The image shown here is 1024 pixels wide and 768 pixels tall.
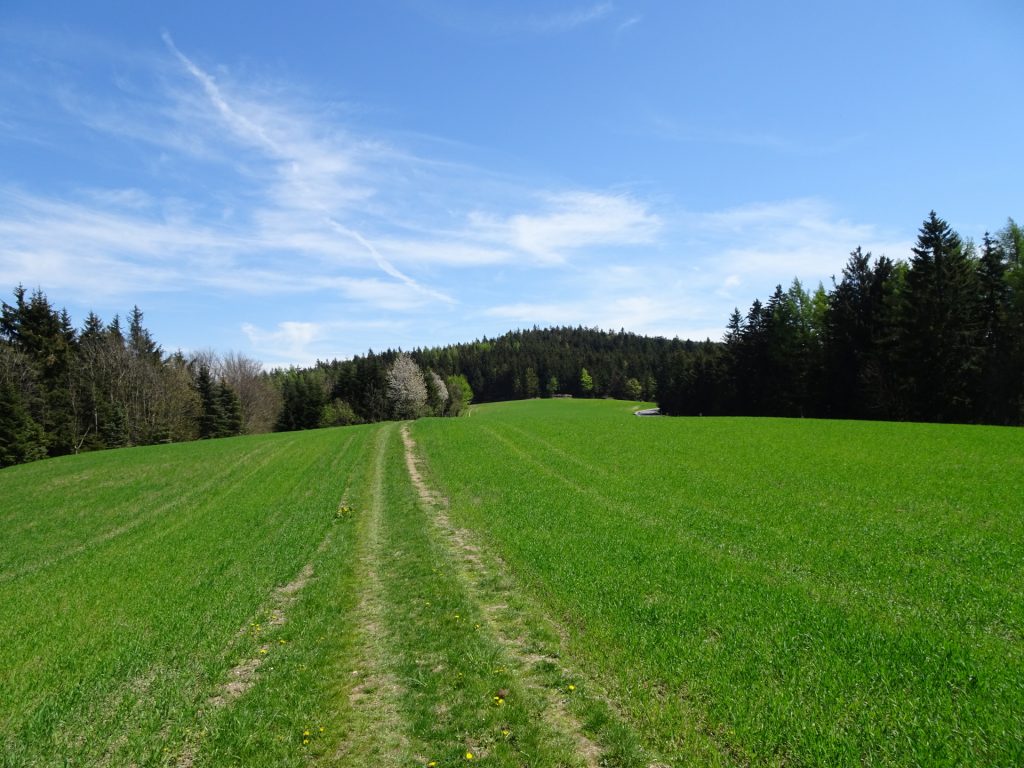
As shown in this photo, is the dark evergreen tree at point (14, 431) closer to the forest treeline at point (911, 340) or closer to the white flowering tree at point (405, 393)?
the white flowering tree at point (405, 393)

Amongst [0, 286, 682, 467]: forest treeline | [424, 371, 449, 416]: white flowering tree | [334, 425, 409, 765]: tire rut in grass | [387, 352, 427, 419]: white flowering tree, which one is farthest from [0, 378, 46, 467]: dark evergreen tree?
[424, 371, 449, 416]: white flowering tree

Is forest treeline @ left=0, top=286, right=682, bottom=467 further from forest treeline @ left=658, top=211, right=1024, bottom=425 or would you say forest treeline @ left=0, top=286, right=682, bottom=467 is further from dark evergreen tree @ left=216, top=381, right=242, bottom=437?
forest treeline @ left=658, top=211, right=1024, bottom=425

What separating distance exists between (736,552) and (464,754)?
813 centimetres

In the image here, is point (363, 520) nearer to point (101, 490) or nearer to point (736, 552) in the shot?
point (736, 552)

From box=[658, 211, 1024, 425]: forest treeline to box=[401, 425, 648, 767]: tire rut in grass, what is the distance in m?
45.0

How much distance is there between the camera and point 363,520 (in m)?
17.7

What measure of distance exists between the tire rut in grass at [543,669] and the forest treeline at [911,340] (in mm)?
45019

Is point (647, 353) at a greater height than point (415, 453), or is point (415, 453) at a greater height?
point (647, 353)

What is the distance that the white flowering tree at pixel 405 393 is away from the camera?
8269 cm

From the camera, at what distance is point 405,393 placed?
8250 centimetres

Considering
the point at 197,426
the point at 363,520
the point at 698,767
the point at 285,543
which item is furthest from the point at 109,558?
the point at 197,426

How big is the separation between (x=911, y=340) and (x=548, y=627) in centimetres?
4664

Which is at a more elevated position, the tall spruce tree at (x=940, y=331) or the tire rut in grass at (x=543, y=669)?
the tall spruce tree at (x=940, y=331)

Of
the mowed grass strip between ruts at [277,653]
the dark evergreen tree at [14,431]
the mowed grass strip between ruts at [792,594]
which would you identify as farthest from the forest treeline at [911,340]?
the dark evergreen tree at [14,431]
